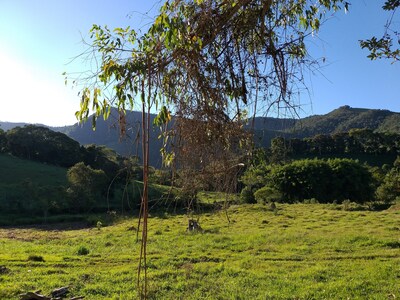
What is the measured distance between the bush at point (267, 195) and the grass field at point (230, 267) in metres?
24.2

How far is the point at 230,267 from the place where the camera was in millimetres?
11727

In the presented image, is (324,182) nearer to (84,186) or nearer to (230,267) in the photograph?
(84,186)

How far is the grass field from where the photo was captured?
8938 mm

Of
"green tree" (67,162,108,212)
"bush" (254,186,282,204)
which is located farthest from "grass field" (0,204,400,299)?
"bush" (254,186,282,204)

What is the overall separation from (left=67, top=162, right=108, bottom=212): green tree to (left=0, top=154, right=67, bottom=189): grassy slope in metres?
10.6

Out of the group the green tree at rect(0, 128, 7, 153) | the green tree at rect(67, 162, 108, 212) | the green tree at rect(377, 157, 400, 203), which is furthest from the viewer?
the green tree at rect(0, 128, 7, 153)

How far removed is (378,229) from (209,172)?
19.3 m

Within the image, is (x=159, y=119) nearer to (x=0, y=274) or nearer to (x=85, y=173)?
(x=0, y=274)

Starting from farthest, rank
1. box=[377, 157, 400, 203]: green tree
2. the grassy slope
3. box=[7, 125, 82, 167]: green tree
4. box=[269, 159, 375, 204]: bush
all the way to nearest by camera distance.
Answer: box=[7, 125, 82, 167]: green tree < the grassy slope < box=[269, 159, 375, 204]: bush < box=[377, 157, 400, 203]: green tree

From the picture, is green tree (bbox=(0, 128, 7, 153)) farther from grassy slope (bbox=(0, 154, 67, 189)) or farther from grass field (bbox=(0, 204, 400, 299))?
grass field (bbox=(0, 204, 400, 299))

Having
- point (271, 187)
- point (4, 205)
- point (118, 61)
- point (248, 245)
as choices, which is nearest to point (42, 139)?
point (4, 205)

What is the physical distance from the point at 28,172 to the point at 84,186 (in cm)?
1771

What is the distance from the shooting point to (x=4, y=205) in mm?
43406

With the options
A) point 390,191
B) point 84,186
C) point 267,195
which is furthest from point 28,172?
point 390,191
